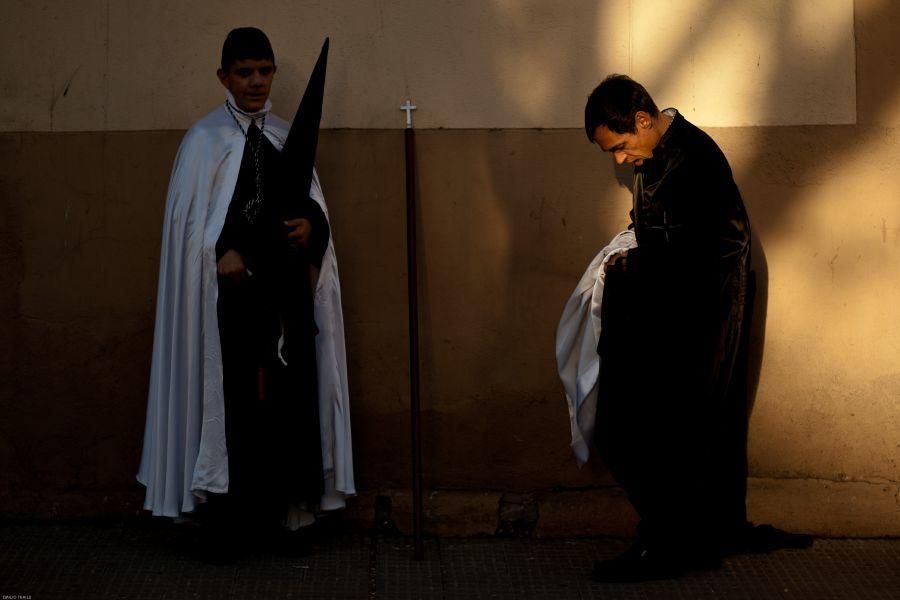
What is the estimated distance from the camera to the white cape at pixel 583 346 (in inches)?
201

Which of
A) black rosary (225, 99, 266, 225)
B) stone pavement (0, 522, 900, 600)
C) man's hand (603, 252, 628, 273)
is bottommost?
stone pavement (0, 522, 900, 600)

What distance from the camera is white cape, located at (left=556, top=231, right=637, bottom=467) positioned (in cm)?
510

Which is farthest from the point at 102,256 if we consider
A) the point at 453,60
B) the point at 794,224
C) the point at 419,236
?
the point at 794,224

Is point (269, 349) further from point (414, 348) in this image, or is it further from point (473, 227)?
point (473, 227)

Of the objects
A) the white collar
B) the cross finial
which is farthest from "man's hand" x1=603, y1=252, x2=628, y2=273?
the white collar

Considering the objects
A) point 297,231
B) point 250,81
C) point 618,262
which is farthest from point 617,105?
point 250,81

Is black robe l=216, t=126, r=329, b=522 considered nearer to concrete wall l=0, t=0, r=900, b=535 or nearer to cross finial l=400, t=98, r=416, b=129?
concrete wall l=0, t=0, r=900, b=535

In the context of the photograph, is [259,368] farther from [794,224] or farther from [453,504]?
[794,224]

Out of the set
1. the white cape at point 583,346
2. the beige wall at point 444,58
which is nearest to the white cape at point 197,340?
the beige wall at point 444,58

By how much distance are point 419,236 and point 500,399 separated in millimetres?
735

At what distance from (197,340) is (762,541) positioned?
2.30 m

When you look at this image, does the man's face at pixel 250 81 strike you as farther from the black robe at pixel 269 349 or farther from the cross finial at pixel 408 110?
the cross finial at pixel 408 110

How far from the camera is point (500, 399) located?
18.0 feet

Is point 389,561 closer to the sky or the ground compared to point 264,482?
closer to the ground
